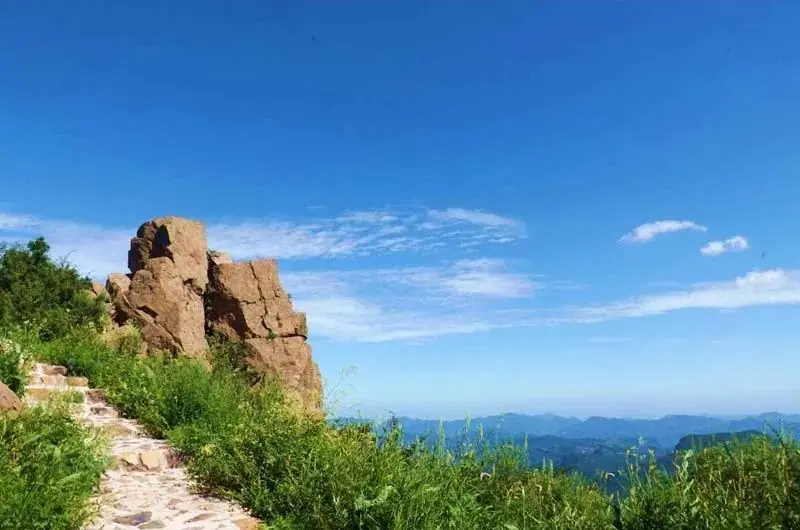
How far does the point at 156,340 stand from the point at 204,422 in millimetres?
7040

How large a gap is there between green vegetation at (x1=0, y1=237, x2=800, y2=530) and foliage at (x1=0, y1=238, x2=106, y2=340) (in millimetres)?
6541

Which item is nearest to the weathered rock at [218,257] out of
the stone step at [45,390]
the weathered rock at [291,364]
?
the weathered rock at [291,364]

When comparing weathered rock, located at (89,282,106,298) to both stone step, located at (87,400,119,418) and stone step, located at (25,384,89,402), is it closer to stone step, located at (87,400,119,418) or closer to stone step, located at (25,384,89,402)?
stone step, located at (25,384,89,402)

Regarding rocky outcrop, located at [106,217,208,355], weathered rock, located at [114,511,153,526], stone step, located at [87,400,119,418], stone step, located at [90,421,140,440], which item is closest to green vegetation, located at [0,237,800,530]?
stone step, located at [87,400,119,418]

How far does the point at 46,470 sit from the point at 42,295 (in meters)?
14.0

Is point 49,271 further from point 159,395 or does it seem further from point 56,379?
point 159,395

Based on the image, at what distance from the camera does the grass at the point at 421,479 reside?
24.3ft

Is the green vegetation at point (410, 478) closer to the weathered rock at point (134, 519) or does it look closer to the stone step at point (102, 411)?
the stone step at point (102, 411)

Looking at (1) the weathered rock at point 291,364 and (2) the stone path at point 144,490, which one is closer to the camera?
(2) the stone path at point 144,490

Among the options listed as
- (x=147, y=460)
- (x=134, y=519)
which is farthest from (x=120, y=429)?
(x=134, y=519)

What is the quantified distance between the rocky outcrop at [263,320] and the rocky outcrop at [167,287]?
653 millimetres

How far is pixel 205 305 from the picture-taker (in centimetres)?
2034

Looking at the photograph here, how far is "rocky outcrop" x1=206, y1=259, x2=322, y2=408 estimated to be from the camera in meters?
18.9

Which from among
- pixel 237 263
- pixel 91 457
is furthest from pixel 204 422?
pixel 237 263
